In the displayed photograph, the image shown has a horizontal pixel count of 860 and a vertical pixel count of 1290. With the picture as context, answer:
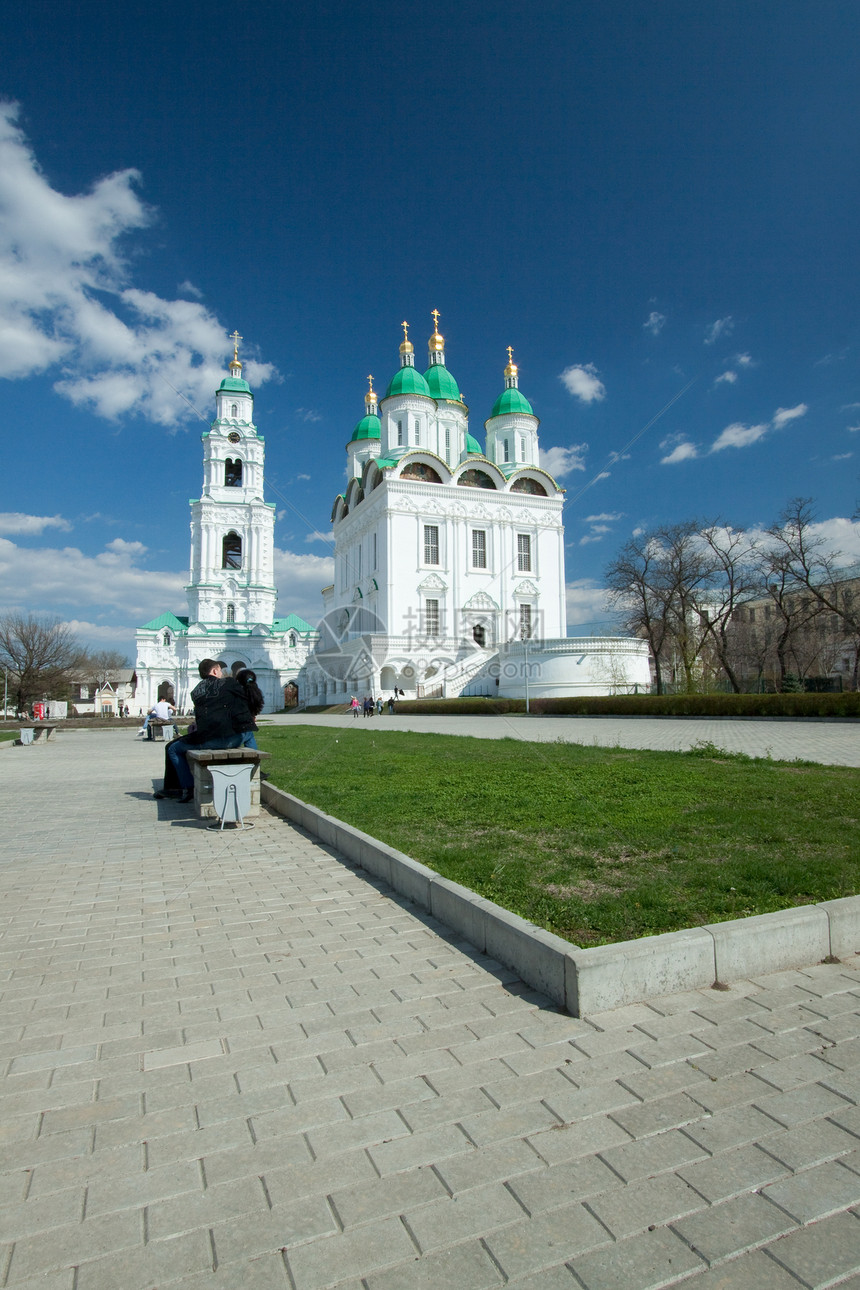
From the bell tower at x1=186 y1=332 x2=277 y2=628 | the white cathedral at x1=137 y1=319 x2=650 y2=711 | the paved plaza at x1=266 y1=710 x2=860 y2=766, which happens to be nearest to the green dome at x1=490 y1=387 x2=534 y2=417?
the white cathedral at x1=137 y1=319 x2=650 y2=711

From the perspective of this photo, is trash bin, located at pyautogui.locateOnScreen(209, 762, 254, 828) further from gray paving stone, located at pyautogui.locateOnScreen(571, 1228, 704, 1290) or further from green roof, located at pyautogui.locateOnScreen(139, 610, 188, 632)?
green roof, located at pyautogui.locateOnScreen(139, 610, 188, 632)

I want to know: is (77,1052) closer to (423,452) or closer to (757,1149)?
(757,1149)

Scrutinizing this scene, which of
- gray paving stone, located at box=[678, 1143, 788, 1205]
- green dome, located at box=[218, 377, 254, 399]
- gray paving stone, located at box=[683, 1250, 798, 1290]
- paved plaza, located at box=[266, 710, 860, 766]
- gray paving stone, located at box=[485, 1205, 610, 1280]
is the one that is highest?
green dome, located at box=[218, 377, 254, 399]

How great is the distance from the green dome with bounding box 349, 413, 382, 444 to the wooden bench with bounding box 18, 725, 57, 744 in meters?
42.1

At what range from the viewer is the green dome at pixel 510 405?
56250mm

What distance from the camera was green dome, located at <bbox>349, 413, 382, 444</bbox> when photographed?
62000 millimetres

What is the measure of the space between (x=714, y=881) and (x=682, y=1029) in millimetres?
1448

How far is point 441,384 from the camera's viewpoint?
5578 cm

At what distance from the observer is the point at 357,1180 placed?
2.14 metres

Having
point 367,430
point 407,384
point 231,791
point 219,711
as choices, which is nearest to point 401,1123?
point 231,791

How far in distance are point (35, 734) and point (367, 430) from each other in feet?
146

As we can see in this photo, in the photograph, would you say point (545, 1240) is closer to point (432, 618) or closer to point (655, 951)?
point (655, 951)

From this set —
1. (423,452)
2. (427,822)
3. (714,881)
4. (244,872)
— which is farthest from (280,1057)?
(423,452)

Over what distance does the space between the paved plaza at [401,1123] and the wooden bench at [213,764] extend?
137 inches
